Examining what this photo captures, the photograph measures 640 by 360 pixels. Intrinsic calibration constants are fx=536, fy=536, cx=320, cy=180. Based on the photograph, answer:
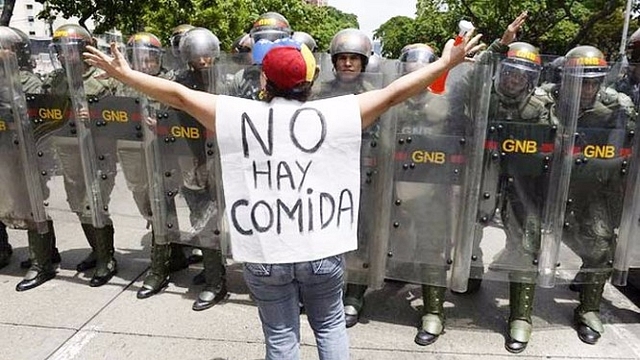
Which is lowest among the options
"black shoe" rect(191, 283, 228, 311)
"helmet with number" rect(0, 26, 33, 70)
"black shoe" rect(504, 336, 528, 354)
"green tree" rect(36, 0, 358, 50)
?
"black shoe" rect(504, 336, 528, 354)

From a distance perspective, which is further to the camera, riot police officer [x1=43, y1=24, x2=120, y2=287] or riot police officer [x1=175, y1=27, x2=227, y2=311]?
riot police officer [x1=43, y1=24, x2=120, y2=287]

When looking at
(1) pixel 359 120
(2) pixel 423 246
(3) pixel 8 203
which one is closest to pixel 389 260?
(2) pixel 423 246

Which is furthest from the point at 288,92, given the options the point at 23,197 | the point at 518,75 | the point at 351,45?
the point at 23,197

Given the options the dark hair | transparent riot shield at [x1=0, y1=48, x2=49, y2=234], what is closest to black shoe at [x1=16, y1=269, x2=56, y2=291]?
transparent riot shield at [x1=0, y1=48, x2=49, y2=234]

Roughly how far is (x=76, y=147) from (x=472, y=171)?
279 cm

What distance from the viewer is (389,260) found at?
3.48m

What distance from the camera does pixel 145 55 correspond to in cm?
362

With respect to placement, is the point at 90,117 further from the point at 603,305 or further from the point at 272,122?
the point at 603,305

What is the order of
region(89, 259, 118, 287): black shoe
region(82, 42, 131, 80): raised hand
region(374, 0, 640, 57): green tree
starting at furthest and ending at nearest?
region(374, 0, 640, 57): green tree
region(89, 259, 118, 287): black shoe
region(82, 42, 131, 80): raised hand

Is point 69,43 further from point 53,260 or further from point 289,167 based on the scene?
point 289,167

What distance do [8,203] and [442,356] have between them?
134 inches

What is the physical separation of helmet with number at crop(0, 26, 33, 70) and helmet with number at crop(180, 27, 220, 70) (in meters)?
1.32

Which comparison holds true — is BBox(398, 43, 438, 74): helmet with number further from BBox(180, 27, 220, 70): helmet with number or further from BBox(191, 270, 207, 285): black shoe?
BBox(191, 270, 207, 285): black shoe

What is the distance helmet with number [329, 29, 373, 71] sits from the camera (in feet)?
11.2
